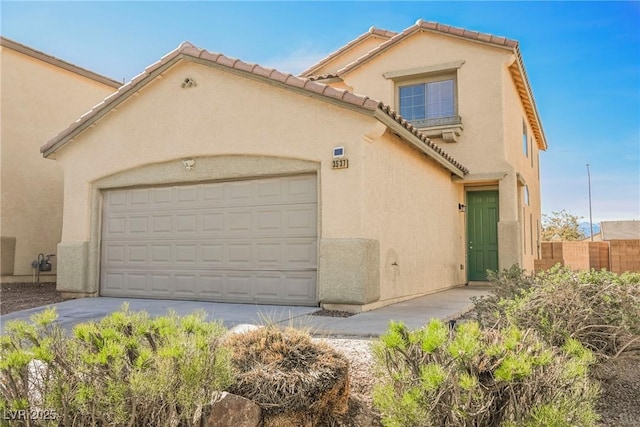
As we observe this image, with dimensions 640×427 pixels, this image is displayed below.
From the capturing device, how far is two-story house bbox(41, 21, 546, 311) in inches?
354

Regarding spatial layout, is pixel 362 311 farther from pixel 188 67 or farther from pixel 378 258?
pixel 188 67

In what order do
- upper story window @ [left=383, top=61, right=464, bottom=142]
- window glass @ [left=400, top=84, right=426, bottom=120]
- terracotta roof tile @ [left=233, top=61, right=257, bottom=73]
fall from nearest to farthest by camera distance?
terracotta roof tile @ [left=233, top=61, right=257, bottom=73], upper story window @ [left=383, top=61, right=464, bottom=142], window glass @ [left=400, top=84, right=426, bottom=120]

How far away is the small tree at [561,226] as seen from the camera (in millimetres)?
39741

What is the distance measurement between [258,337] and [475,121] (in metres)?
11.8

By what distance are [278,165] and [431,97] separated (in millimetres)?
7162

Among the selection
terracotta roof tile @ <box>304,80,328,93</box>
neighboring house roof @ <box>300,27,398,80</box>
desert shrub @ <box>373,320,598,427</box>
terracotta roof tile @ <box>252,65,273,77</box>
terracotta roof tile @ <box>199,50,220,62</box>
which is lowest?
desert shrub @ <box>373,320,598,427</box>

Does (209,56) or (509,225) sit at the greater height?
(209,56)

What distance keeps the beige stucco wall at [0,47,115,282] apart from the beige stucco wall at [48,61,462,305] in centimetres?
351

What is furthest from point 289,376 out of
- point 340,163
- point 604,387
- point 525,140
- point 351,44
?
point 525,140

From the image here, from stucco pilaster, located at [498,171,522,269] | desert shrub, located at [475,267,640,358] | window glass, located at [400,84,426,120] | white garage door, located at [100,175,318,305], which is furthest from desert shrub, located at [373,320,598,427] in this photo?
window glass, located at [400,84,426,120]

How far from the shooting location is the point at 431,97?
1502cm

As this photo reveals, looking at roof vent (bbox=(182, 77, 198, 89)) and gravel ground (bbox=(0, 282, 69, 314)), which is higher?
roof vent (bbox=(182, 77, 198, 89))

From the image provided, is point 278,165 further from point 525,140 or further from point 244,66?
point 525,140

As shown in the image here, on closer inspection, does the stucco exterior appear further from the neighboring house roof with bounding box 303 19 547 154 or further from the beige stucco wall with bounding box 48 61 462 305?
the beige stucco wall with bounding box 48 61 462 305
